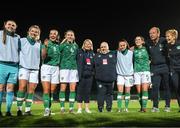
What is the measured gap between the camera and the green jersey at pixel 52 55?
25.5 ft

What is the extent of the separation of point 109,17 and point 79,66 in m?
15.9

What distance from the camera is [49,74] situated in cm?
766

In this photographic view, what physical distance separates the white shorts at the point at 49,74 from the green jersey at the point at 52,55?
0.29ft

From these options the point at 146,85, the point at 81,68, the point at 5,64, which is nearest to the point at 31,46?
the point at 5,64

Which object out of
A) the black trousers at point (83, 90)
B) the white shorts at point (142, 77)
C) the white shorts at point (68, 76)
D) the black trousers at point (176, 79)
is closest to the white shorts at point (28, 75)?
the white shorts at point (68, 76)

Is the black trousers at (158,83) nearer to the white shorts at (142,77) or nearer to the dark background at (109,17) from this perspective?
the white shorts at (142,77)

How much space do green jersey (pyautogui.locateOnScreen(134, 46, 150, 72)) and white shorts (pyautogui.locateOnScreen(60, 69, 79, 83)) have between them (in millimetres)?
1558

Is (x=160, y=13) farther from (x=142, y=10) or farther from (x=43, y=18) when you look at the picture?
(x=43, y=18)

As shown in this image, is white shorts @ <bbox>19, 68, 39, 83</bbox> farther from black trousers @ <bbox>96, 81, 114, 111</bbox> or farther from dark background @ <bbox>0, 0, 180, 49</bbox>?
dark background @ <bbox>0, 0, 180, 49</bbox>

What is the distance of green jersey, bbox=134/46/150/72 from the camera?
892 cm

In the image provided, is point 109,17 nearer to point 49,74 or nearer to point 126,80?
point 126,80

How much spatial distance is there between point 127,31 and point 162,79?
15.2 meters

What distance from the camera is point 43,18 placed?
76.1 feet

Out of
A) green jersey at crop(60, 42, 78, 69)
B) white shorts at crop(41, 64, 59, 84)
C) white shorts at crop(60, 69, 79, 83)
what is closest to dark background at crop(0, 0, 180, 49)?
green jersey at crop(60, 42, 78, 69)
